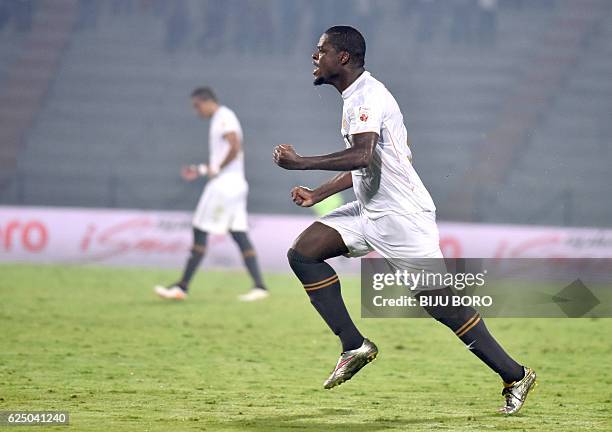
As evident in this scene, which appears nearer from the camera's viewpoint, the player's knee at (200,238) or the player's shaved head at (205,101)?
the player's knee at (200,238)

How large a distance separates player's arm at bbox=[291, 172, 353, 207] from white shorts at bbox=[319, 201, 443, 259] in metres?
0.21

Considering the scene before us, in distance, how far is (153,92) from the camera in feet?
67.9

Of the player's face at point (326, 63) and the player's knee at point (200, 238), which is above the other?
the player's face at point (326, 63)

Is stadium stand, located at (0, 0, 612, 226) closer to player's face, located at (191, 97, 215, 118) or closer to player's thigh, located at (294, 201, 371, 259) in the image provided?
player's face, located at (191, 97, 215, 118)

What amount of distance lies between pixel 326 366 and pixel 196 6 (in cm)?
1312

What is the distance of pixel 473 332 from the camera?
21.7ft

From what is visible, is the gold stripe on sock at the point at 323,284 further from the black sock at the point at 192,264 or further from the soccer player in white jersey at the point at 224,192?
the soccer player in white jersey at the point at 224,192

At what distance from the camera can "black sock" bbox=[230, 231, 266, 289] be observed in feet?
43.6

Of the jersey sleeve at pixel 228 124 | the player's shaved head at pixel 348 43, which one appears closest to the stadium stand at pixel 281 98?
the jersey sleeve at pixel 228 124

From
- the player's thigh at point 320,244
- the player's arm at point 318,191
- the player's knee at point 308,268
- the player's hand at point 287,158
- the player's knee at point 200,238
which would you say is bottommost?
the player's knee at point 200,238

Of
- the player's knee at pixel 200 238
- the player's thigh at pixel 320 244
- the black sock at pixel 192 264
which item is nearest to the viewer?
the player's thigh at pixel 320 244

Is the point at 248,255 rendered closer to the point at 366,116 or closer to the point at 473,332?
the point at 473,332

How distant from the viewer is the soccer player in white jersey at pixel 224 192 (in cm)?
1337

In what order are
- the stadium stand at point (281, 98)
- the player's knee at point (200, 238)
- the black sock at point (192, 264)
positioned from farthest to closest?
the stadium stand at point (281, 98) → the player's knee at point (200, 238) → the black sock at point (192, 264)
